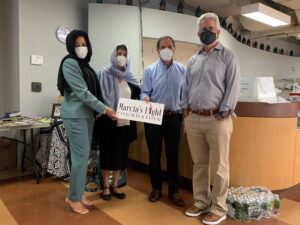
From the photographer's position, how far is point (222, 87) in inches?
85.0

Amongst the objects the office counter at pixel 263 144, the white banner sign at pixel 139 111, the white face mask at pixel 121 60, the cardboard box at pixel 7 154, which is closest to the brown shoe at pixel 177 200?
the office counter at pixel 263 144

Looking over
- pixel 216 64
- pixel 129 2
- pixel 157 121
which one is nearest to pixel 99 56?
pixel 129 2

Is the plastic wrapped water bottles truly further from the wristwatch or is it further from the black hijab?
the black hijab

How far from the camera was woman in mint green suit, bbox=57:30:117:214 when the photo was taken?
89.2 inches

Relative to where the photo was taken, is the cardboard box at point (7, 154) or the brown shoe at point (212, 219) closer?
the brown shoe at point (212, 219)

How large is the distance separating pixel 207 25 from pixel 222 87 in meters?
0.49

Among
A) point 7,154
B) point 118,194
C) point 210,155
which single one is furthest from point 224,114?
point 7,154

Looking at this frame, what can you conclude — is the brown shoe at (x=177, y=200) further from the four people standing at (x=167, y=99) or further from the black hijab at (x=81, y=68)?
the black hijab at (x=81, y=68)

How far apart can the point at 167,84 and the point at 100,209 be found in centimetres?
125

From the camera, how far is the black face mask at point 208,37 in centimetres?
215

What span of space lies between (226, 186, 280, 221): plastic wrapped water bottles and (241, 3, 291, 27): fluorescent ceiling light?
2.99 metres

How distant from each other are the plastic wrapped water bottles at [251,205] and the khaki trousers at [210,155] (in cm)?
12

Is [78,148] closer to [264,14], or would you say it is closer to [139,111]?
[139,111]

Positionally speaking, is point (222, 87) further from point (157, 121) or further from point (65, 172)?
point (65, 172)
